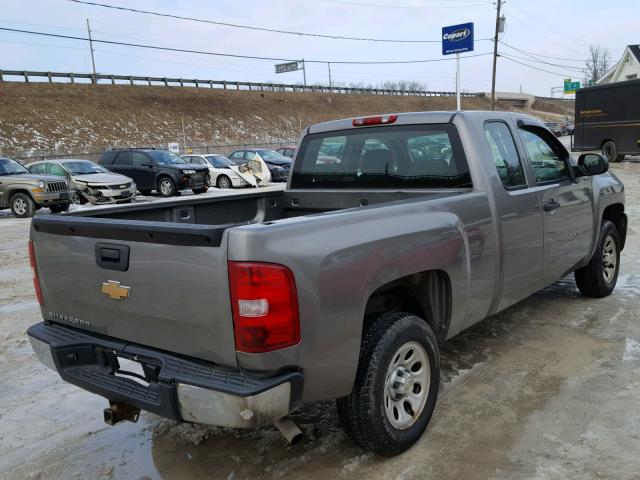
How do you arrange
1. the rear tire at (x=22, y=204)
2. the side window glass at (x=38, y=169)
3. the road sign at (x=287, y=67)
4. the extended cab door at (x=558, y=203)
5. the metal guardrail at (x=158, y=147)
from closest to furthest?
the extended cab door at (x=558, y=203) → the rear tire at (x=22, y=204) → the side window glass at (x=38, y=169) → the metal guardrail at (x=158, y=147) → the road sign at (x=287, y=67)

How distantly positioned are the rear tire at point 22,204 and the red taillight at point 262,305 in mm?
14066

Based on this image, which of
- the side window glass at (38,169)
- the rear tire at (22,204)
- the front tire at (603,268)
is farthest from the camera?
the side window glass at (38,169)

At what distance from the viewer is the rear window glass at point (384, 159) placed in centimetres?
382

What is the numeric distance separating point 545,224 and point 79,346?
11.2 ft

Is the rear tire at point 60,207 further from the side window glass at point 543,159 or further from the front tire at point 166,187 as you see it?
the side window glass at point 543,159

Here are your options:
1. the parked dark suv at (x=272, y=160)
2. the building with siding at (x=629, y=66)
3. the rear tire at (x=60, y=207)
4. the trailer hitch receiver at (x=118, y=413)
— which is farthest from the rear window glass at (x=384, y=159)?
the building with siding at (x=629, y=66)

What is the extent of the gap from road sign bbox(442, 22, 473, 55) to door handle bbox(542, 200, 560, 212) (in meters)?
23.3

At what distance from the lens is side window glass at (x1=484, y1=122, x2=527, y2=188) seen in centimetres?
391

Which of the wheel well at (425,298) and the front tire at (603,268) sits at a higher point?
the wheel well at (425,298)

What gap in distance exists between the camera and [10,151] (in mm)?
39531

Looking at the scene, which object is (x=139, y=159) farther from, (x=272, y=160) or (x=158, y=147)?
(x=158, y=147)

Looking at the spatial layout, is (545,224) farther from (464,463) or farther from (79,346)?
(79,346)

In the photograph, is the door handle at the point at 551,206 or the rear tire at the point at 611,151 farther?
the rear tire at the point at 611,151

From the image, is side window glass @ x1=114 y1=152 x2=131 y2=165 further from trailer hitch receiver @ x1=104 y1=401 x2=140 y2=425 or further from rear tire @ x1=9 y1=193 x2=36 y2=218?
trailer hitch receiver @ x1=104 y1=401 x2=140 y2=425
